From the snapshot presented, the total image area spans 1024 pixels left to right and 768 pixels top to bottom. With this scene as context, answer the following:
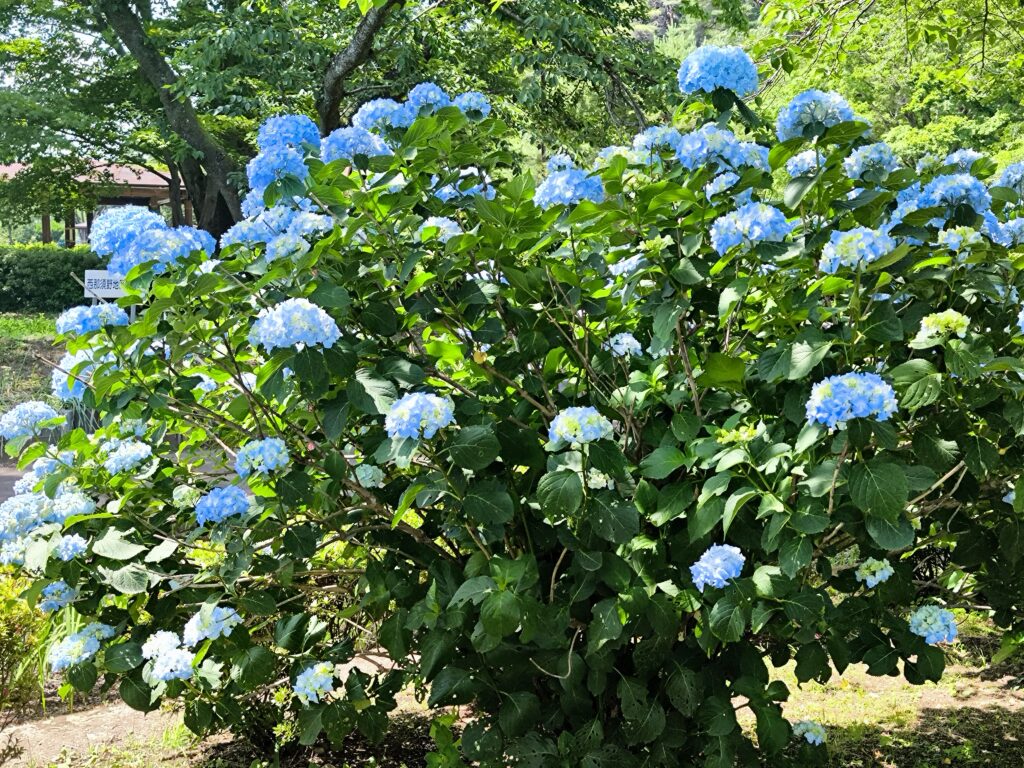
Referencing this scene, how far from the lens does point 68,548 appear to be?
2439mm

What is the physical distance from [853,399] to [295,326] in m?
1.06

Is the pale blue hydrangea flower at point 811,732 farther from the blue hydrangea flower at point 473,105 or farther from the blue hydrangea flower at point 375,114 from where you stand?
the blue hydrangea flower at point 375,114

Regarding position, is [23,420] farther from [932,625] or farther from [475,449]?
[932,625]

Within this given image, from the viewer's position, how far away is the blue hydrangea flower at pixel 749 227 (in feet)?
6.22

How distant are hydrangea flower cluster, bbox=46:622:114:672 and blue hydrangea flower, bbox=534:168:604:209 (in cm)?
170

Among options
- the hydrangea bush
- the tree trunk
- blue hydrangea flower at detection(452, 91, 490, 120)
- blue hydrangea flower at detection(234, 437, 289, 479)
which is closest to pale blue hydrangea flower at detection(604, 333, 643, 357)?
the hydrangea bush

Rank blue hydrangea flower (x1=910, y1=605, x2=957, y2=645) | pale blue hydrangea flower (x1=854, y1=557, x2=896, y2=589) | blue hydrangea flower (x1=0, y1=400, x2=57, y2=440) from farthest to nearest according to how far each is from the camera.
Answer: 1. blue hydrangea flower (x1=0, y1=400, x2=57, y2=440)
2. blue hydrangea flower (x1=910, y1=605, x2=957, y2=645)
3. pale blue hydrangea flower (x1=854, y1=557, x2=896, y2=589)

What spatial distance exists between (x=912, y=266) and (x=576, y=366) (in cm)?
83

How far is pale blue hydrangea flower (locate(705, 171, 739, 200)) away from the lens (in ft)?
6.76

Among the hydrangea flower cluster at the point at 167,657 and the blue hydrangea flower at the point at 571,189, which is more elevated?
the blue hydrangea flower at the point at 571,189

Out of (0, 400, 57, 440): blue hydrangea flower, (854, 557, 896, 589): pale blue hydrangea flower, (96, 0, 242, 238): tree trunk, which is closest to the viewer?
(854, 557, 896, 589): pale blue hydrangea flower

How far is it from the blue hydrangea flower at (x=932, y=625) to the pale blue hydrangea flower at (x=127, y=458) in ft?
6.65

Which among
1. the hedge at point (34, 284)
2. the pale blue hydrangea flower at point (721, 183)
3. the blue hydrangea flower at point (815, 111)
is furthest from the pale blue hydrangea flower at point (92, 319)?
the hedge at point (34, 284)

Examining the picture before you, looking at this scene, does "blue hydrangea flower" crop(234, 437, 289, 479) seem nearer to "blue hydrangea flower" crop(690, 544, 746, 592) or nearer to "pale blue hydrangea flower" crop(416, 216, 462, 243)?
"pale blue hydrangea flower" crop(416, 216, 462, 243)
